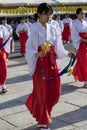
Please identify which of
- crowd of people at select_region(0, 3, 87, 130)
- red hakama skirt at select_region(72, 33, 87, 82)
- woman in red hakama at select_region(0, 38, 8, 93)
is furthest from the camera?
red hakama skirt at select_region(72, 33, 87, 82)

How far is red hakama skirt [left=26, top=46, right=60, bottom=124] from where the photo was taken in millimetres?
4906

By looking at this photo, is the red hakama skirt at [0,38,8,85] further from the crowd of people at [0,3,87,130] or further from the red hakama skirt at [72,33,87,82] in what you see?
the crowd of people at [0,3,87,130]

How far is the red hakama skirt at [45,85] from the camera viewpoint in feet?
16.1

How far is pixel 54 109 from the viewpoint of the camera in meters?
6.01

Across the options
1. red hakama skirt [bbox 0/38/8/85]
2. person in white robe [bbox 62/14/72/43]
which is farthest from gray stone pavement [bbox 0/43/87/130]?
person in white robe [bbox 62/14/72/43]

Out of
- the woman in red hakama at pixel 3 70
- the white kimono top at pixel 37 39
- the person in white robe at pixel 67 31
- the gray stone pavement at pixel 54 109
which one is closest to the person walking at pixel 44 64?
the white kimono top at pixel 37 39

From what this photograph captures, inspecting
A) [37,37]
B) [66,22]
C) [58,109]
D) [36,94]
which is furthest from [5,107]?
[66,22]

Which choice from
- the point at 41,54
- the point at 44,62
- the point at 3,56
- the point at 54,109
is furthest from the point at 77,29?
the point at 41,54

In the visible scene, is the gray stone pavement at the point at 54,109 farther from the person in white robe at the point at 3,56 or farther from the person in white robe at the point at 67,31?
the person in white robe at the point at 67,31

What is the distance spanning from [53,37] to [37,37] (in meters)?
0.24

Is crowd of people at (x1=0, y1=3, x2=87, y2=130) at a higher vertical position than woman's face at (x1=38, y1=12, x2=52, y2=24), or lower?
lower

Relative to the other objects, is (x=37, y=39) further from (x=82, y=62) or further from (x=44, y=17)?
(x=82, y=62)

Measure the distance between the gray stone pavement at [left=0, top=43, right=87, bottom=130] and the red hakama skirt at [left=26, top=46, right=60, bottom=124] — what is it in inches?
13.1

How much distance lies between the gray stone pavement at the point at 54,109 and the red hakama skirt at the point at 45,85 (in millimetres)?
333
